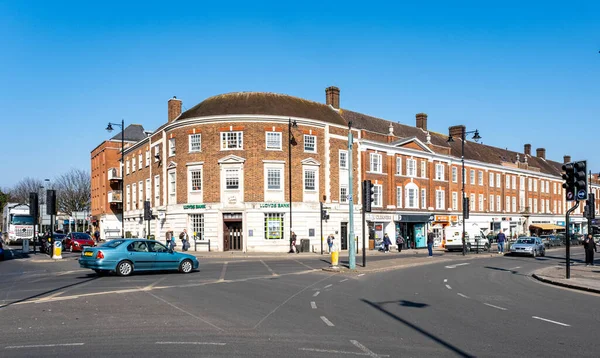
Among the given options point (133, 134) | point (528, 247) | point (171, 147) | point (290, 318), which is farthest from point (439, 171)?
point (290, 318)

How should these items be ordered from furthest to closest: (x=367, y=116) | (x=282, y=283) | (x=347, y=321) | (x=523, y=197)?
(x=523, y=197) → (x=367, y=116) → (x=282, y=283) → (x=347, y=321)

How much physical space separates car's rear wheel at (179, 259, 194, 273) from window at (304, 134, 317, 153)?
921 inches

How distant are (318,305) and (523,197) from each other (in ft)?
231

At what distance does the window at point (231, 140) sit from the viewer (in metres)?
43.2

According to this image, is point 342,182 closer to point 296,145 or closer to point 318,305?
point 296,145

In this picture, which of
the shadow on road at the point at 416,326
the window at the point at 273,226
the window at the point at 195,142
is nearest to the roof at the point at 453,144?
the window at the point at 273,226

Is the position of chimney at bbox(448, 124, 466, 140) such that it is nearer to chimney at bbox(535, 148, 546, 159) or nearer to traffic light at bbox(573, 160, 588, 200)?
chimney at bbox(535, 148, 546, 159)

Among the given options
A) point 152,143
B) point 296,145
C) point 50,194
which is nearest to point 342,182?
point 296,145

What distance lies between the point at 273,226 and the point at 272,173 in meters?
4.17

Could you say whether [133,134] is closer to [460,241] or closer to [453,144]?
[453,144]

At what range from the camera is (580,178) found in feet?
64.0

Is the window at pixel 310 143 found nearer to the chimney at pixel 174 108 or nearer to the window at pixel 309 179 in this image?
the window at pixel 309 179

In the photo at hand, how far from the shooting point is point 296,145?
145 feet

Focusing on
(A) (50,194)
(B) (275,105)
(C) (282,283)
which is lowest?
(C) (282,283)
